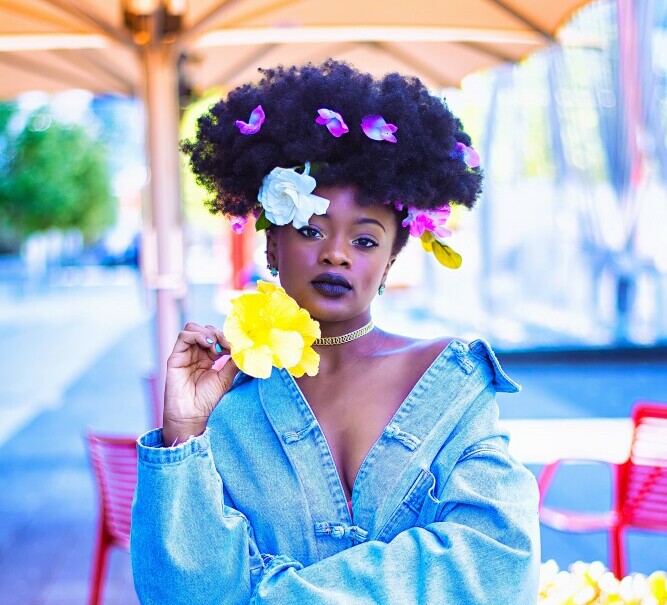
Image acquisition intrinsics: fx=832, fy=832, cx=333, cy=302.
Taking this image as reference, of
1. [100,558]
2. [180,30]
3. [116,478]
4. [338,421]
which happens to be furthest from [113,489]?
[180,30]

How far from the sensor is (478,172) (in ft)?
4.96

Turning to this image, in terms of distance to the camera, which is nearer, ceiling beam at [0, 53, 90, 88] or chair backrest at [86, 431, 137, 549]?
chair backrest at [86, 431, 137, 549]

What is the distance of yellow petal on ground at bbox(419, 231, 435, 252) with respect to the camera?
1496 mm

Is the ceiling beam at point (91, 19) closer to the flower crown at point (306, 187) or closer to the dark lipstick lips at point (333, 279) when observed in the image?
the flower crown at point (306, 187)

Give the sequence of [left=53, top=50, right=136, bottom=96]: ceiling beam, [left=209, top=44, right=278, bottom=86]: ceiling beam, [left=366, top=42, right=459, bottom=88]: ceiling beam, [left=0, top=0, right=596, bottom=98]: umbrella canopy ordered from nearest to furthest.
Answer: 1. [left=0, top=0, right=596, bottom=98]: umbrella canopy
2. [left=53, top=50, right=136, bottom=96]: ceiling beam
3. [left=366, top=42, right=459, bottom=88]: ceiling beam
4. [left=209, top=44, right=278, bottom=86]: ceiling beam

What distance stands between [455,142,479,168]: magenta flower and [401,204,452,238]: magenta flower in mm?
84

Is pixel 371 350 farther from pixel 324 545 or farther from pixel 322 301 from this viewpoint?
pixel 324 545

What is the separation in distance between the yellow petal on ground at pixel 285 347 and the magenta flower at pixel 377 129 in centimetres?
34

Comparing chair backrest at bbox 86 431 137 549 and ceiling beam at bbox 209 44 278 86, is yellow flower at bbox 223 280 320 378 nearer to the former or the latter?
chair backrest at bbox 86 431 137 549

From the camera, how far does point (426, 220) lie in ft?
4.66

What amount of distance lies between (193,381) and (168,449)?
0.49 feet

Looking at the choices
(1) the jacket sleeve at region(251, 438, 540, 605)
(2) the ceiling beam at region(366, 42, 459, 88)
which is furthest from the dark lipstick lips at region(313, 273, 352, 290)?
(2) the ceiling beam at region(366, 42, 459, 88)

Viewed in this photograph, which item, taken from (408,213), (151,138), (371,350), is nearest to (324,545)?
(371,350)

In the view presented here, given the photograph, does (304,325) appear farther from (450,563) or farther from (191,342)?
(450,563)
